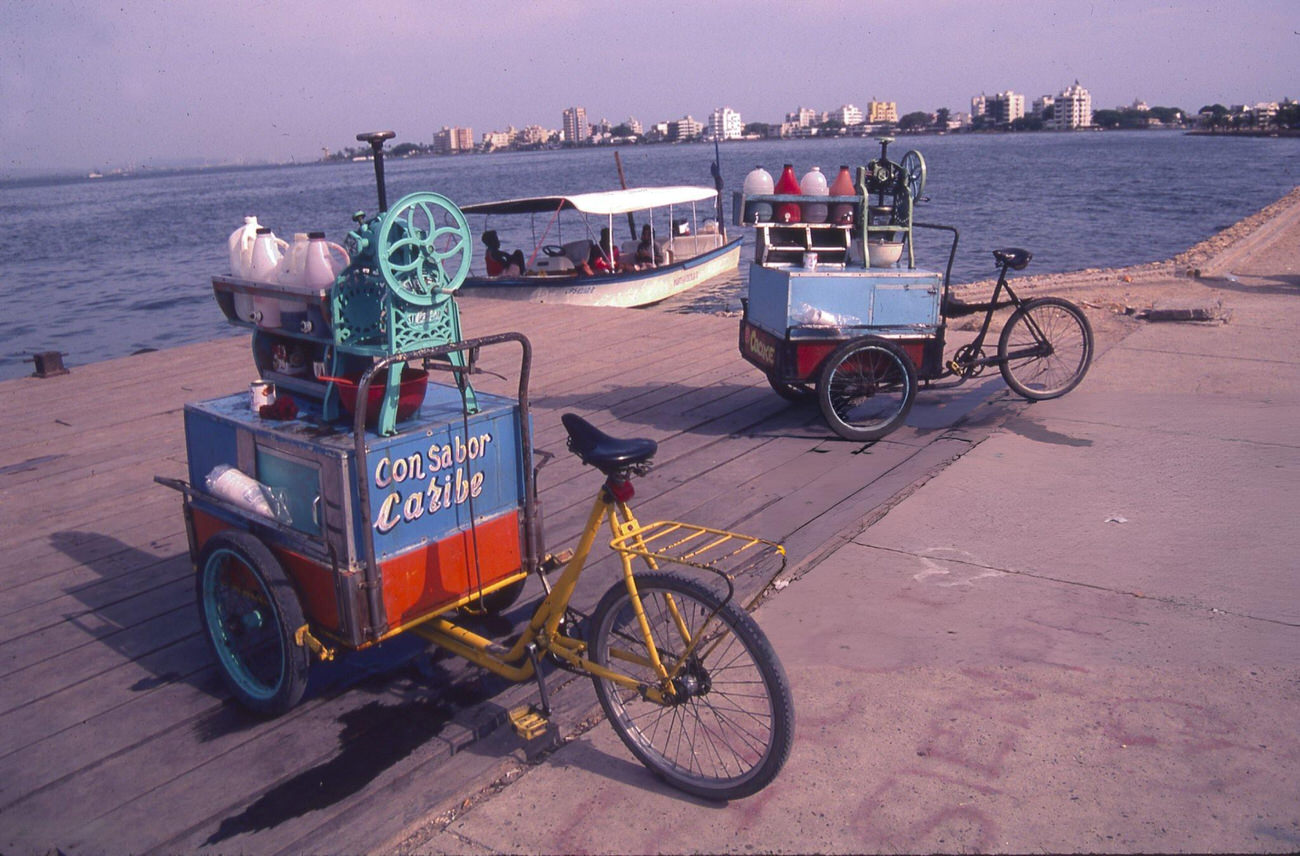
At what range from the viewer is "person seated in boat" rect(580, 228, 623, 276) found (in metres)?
20.5

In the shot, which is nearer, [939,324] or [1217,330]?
[939,324]

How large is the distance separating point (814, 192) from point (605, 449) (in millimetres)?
5034

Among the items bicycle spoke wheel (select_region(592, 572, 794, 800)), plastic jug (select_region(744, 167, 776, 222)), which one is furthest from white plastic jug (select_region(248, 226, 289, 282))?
plastic jug (select_region(744, 167, 776, 222))

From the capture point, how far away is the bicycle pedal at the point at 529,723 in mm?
3336

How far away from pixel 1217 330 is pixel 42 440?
1045 cm

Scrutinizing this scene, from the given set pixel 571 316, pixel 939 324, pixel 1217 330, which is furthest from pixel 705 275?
pixel 939 324

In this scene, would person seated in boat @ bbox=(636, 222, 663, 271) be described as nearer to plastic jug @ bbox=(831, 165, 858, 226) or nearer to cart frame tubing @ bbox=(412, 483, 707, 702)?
plastic jug @ bbox=(831, 165, 858, 226)

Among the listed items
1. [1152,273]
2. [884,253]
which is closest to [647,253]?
[1152,273]

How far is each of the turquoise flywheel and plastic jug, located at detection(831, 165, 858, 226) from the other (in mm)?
4401

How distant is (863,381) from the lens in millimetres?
6949

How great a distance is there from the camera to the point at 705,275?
2441cm

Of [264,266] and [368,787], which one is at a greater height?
[264,266]

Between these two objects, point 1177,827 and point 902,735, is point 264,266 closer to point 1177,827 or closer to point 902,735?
point 902,735

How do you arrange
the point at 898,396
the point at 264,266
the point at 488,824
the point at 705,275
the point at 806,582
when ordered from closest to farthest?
the point at 488,824 → the point at 264,266 → the point at 806,582 → the point at 898,396 → the point at 705,275
